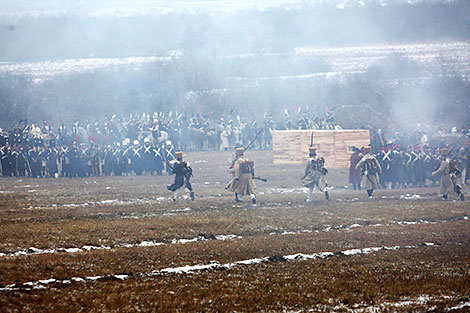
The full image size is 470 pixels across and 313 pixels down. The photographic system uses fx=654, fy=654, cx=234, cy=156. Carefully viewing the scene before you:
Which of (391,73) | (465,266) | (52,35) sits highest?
(52,35)

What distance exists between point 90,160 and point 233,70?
109 ft

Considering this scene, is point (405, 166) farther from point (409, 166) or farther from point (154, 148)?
point (154, 148)

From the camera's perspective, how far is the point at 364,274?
1146cm

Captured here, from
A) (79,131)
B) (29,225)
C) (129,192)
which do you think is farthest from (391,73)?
(29,225)

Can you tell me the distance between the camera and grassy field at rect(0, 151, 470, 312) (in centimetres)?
968

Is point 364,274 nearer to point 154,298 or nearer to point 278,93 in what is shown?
point 154,298

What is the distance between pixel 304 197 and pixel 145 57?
1842 inches

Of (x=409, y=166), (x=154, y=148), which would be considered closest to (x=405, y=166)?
(x=409, y=166)

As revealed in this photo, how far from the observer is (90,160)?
104ft

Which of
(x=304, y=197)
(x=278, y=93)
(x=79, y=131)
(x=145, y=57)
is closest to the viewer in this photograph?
(x=304, y=197)

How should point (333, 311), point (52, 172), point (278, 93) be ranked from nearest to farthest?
point (333, 311) → point (52, 172) → point (278, 93)

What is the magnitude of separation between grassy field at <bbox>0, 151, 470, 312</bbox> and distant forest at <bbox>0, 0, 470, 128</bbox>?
29.7 meters

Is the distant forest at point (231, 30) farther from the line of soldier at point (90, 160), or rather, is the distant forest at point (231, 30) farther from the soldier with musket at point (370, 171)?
the soldier with musket at point (370, 171)

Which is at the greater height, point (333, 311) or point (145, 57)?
point (145, 57)
